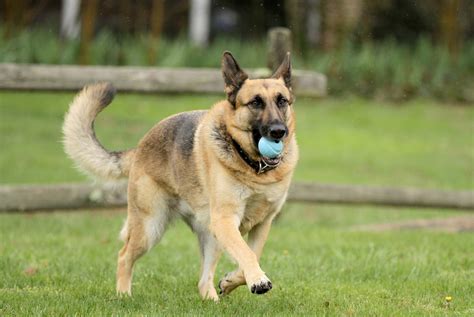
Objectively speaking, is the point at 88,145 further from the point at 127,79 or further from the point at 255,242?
the point at 127,79

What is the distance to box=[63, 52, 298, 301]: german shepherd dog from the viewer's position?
19.9ft

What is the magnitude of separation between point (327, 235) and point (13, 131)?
8.73 m

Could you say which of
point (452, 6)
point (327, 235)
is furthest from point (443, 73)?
point (327, 235)

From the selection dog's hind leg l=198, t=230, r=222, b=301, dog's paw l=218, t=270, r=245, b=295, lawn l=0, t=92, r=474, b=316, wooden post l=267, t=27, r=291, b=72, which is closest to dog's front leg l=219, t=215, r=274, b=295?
dog's paw l=218, t=270, r=245, b=295

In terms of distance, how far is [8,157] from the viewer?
14.9 meters

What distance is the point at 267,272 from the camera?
Result: 7.42 m

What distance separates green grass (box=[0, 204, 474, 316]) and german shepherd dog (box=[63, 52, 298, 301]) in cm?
35

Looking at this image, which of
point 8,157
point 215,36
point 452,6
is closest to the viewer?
point 8,157

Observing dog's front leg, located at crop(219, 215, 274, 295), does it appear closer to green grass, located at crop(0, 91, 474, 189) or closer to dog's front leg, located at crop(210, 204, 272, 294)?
dog's front leg, located at crop(210, 204, 272, 294)

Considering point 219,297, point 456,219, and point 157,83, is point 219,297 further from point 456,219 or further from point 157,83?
point 456,219

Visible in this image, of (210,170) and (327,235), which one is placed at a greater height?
(210,170)

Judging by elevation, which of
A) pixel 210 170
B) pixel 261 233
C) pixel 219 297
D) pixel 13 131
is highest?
pixel 210 170

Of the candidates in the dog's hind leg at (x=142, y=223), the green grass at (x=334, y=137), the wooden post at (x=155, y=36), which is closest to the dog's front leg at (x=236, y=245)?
the dog's hind leg at (x=142, y=223)

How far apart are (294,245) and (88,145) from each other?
8.61 feet
